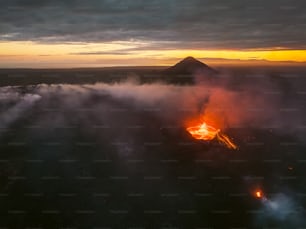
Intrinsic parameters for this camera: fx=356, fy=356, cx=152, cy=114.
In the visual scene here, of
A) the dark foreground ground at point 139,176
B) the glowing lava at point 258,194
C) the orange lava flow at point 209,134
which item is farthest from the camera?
the glowing lava at point 258,194

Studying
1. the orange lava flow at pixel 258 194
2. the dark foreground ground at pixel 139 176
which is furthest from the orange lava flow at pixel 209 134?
the orange lava flow at pixel 258 194

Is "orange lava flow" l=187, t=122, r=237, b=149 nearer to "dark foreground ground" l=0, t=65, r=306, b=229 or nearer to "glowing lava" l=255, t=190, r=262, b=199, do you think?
"dark foreground ground" l=0, t=65, r=306, b=229

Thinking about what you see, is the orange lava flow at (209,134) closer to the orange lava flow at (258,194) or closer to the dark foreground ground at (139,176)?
the dark foreground ground at (139,176)

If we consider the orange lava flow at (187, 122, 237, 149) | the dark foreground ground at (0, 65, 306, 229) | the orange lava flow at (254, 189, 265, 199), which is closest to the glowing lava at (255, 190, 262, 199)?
the orange lava flow at (254, 189, 265, 199)

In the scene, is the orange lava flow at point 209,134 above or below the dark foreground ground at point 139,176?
above

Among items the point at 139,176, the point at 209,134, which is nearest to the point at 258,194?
the point at 209,134
